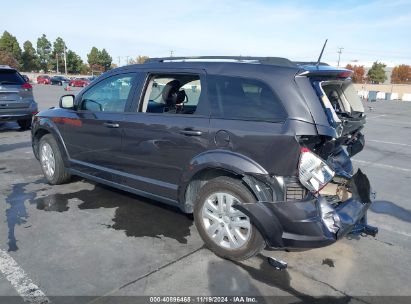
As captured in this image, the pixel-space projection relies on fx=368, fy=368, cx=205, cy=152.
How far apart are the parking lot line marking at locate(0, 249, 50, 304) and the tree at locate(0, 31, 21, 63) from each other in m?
83.1

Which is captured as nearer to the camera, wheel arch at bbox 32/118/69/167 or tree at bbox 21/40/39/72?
wheel arch at bbox 32/118/69/167

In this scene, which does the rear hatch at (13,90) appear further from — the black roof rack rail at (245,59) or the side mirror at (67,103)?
the black roof rack rail at (245,59)

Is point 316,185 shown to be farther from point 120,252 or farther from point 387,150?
point 387,150

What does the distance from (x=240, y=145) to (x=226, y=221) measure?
78 centimetres

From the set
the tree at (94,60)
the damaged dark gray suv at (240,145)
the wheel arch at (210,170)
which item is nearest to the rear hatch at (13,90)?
the damaged dark gray suv at (240,145)

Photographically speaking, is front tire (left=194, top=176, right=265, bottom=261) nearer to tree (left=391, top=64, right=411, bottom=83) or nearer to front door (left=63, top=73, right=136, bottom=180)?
front door (left=63, top=73, right=136, bottom=180)

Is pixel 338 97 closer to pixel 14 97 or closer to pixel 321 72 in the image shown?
pixel 321 72

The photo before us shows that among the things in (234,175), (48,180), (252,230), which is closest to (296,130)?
(234,175)

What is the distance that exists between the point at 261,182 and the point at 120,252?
154 centimetres

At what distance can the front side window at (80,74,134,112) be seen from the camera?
446 centimetres

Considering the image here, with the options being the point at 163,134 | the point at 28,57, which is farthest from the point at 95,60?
the point at 163,134

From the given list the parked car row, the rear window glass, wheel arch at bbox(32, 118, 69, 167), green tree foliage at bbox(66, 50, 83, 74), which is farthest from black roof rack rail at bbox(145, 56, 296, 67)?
green tree foliage at bbox(66, 50, 83, 74)

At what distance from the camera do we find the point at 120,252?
360cm

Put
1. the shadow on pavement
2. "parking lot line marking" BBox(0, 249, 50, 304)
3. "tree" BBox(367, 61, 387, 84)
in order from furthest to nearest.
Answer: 1. "tree" BBox(367, 61, 387, 84)
2. the shadow on pavement
3. "parking lot line marking" BBox(0, 249, 50, 304)
